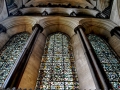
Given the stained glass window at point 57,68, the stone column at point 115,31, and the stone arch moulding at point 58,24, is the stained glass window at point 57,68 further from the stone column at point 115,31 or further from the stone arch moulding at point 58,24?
the stone column at point 115,31

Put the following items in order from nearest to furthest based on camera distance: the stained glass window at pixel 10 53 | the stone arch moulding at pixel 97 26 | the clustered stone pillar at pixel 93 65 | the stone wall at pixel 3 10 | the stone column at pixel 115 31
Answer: the clustered stone pillar at pixel 93 65, the stained glass window at pixel 10 53, the stone column at pixel 115 31, the stone wall at pixel 3 10, the stone arch moulding at pixel 97 26

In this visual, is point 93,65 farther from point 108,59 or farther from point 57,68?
point 108,59

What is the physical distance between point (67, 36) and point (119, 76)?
3.64m

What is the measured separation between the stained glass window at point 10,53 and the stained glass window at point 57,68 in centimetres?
110

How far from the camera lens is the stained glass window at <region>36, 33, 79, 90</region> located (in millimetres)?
4891

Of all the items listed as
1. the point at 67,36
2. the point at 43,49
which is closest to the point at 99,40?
the point at 67,36

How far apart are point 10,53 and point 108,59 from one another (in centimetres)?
390

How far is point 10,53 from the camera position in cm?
675

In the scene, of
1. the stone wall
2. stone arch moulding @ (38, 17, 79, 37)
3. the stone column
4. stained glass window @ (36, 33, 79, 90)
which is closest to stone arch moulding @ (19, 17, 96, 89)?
stone arch moulding @ (38, 17, 79, 37)

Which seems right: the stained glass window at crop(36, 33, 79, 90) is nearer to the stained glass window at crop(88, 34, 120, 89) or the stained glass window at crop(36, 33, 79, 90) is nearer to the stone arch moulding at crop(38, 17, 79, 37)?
the stone arch moulding at crop(38, 17, 79, 37)

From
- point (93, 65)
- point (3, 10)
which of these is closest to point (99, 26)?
point (93, 65)

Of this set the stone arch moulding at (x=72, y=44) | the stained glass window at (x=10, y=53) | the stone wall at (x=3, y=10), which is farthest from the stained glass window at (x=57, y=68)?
the stone wall at (x=3, y=10)

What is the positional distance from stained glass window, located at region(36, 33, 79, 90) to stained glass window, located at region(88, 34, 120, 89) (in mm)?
1114

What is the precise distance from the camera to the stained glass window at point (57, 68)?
4.89 meters
